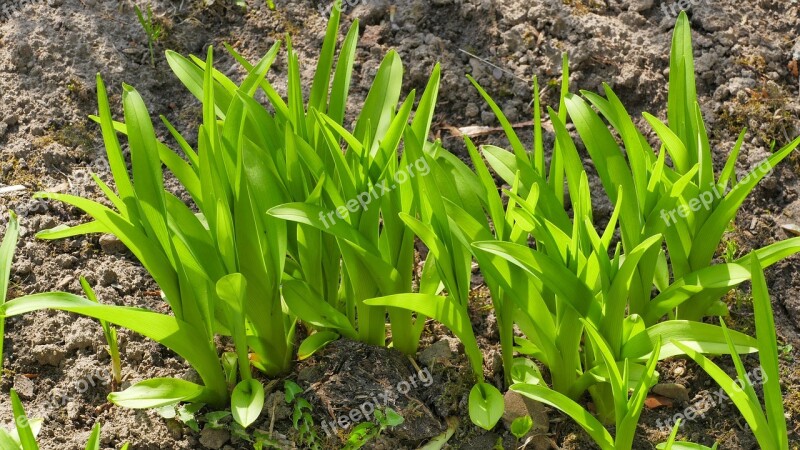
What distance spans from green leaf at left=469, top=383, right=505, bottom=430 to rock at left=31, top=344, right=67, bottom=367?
108cm

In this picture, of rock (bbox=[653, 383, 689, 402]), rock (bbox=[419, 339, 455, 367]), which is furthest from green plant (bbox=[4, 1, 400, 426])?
rock (bbox=[653, 383, 689, 402])

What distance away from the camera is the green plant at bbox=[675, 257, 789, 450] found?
180 cm

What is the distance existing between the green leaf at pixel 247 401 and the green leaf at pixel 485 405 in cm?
51

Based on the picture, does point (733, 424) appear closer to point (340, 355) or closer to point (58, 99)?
point (340, 355)

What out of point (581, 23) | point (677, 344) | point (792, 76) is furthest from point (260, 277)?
point (792, 76)

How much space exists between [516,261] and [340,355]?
0.58 m

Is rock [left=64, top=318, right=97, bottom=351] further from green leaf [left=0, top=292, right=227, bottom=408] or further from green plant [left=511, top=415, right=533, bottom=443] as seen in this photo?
green plant [left=511, top=415, right=533, bottom=443]

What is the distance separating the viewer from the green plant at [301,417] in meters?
2.16

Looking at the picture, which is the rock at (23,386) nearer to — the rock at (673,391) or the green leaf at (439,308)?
the green leaf at (439,308)

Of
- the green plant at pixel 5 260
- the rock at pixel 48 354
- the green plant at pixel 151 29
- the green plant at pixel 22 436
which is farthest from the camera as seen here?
the green plant at pixel 151 29

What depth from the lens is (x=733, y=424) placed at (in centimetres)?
230

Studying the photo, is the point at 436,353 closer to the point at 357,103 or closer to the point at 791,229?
the point at 357,103

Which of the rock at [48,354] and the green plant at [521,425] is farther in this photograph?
the rock at [48,354]

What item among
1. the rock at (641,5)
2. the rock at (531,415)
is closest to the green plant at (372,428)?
the rock at (531,415)
